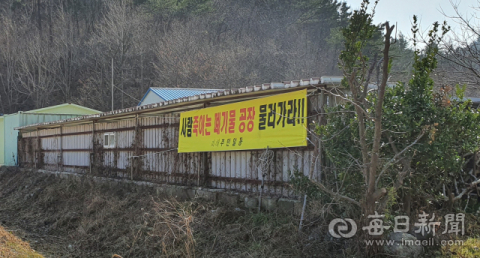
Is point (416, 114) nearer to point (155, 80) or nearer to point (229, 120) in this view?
point (229, 120)

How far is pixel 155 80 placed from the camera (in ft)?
114

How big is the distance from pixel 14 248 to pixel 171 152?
4.83 metres

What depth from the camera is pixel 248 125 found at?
8.82 metres

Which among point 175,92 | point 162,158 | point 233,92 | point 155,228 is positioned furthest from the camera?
point 175,92

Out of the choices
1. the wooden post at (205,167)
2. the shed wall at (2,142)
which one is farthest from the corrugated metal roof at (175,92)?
the shed wall at (2,142)

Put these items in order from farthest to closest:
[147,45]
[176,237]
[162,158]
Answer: [147,45] → [162,158] → [176,237]

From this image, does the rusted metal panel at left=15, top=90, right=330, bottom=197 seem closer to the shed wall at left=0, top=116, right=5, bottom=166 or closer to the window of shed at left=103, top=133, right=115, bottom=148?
the window of shed at left=103, top=133, right=115, bottom=148

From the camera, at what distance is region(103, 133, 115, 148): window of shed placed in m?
14.7

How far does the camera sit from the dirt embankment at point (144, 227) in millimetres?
6879

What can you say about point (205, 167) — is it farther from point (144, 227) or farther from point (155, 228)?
point (155, 228)

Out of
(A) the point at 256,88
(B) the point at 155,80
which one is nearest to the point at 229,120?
(A) the point at 256,88

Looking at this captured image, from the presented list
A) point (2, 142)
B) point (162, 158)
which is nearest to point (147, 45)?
point (2, 142)

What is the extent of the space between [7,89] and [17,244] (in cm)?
3555

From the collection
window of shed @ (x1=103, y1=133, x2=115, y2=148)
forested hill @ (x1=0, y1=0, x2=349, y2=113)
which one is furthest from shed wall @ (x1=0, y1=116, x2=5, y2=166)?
window of shed @ (x1=103, y1=133, x2=115, y2=148)
